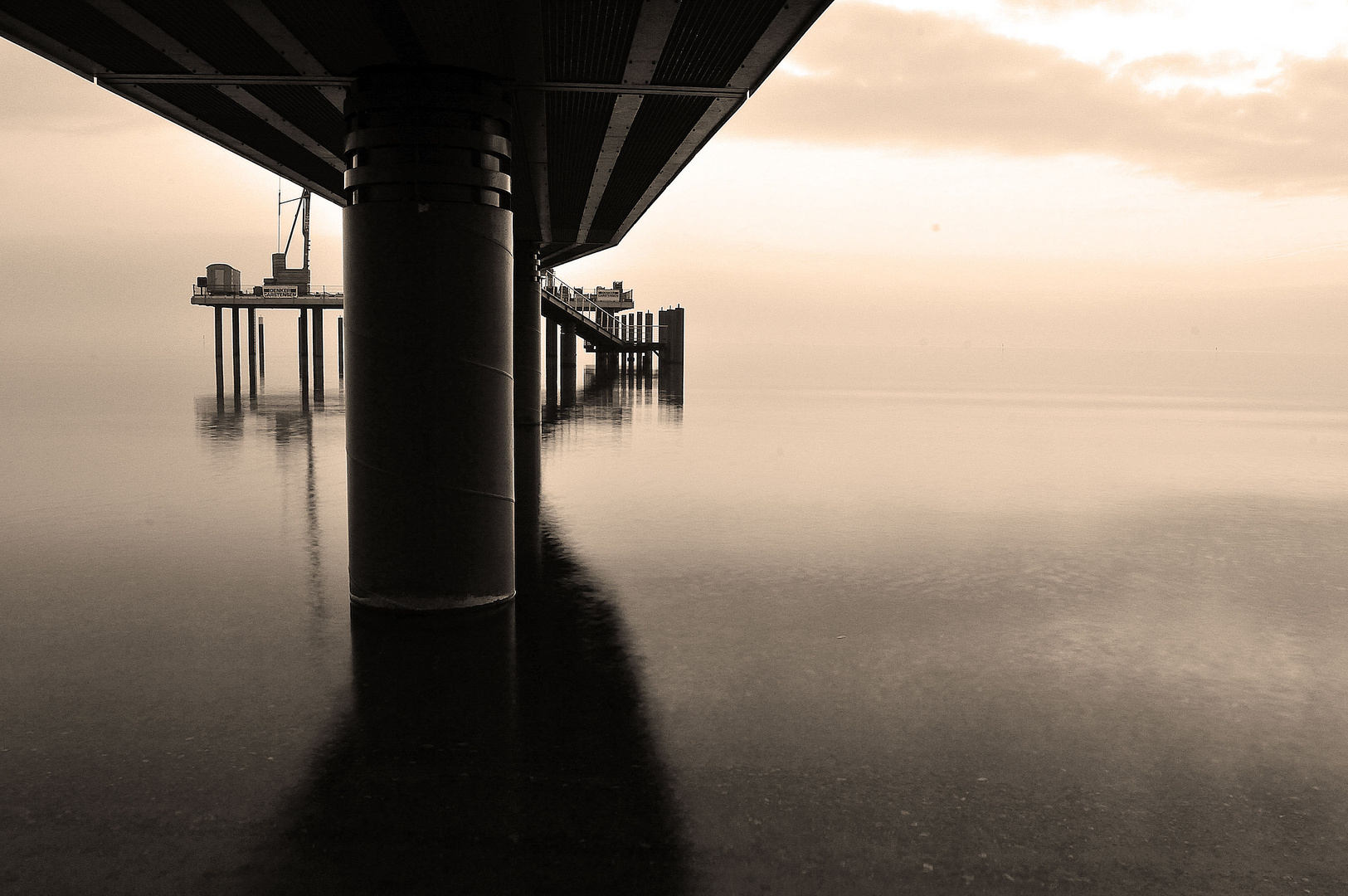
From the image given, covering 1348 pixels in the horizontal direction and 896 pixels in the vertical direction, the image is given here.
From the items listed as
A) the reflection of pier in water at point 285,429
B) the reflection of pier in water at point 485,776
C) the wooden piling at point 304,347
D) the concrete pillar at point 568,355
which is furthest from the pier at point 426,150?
the wooden piling at point 304,347

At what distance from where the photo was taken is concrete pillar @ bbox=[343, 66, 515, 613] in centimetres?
823

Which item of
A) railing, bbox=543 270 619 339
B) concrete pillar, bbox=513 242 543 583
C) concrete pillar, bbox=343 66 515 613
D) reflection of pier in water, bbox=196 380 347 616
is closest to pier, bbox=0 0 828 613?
concrete pillar, bbox=343 66 515 613

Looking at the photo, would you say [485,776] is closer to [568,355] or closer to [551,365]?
[551,365]

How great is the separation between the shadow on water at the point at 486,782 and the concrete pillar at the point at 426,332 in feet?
3.05

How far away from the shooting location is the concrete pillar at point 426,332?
823 centimetres

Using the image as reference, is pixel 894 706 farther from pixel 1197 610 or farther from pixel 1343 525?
pixel 1343 525

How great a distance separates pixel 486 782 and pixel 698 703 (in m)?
1.64

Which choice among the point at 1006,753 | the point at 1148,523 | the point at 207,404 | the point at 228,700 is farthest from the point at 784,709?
the point at 207,404

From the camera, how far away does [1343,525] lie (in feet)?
45.3

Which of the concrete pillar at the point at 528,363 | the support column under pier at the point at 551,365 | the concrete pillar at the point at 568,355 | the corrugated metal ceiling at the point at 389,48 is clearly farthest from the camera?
the concrete pillar at the point at 568,355

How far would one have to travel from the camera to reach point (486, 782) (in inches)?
205

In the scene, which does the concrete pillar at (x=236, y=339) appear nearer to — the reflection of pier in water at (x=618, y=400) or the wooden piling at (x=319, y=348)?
the wooden piling at (x=319, y=348)

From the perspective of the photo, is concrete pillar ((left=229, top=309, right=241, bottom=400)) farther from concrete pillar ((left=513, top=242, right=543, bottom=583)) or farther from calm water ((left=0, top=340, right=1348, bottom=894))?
calm water ((left=0, top=340, right=1348, bottom=894))

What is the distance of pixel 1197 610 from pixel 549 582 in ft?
18.8
